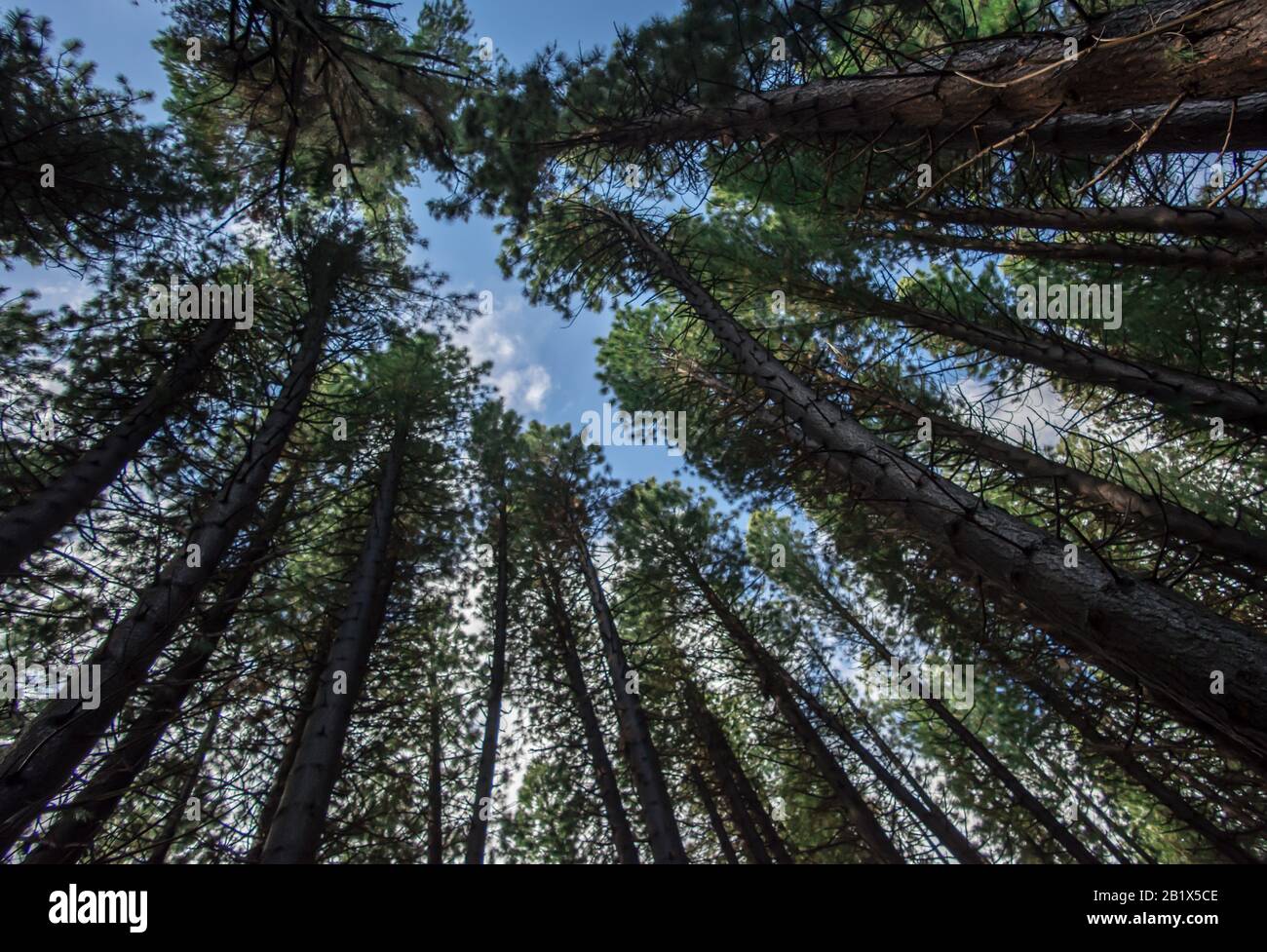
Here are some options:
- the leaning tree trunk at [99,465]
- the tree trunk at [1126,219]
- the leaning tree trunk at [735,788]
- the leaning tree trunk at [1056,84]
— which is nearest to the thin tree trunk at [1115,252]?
the tree trunk at [1126,219]

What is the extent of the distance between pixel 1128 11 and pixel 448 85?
5964mm

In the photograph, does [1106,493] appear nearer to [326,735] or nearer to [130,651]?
[326,735]

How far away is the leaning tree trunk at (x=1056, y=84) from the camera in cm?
246

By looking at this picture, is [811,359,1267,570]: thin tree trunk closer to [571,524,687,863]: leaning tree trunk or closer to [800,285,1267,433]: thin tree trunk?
[800,285,1267,433]: thin tree trunk

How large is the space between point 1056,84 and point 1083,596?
2900 millimetres

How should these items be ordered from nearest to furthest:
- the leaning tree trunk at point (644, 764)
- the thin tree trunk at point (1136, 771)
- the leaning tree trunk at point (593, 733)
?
1. the leaning tree trunk at point (644, 764)
2. the thin tree trunk at point (1136, 771)
3. the leaning tree trunk at point (593, 733)

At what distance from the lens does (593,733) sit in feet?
30.1

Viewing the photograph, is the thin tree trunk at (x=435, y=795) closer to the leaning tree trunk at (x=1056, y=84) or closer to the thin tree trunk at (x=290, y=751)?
the thin tree trunk at (x=290, y=751)

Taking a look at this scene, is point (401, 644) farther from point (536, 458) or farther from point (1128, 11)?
point (1128, 11)

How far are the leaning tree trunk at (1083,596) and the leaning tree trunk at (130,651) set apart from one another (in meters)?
4.94

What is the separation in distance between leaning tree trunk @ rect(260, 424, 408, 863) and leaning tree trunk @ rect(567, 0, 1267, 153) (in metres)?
6.12
